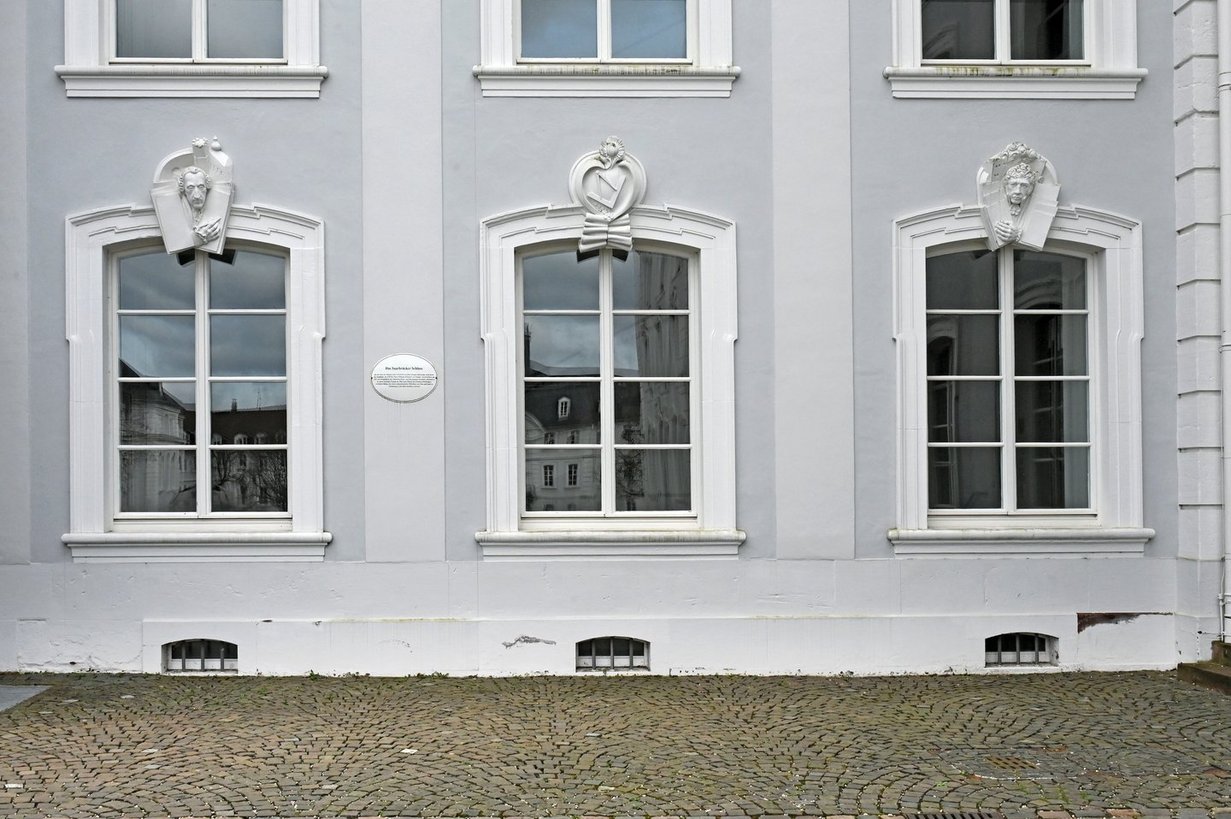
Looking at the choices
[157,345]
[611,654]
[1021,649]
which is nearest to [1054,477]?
[1021,649]

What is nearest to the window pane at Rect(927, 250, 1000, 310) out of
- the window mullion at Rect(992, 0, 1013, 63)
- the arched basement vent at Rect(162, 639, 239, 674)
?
the window mullion at Rect(992, 0, 1013, 63)

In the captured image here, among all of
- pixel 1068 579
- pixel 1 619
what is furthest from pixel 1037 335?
pixel 1 619

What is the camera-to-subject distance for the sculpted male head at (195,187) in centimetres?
857

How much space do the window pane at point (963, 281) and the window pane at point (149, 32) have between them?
616cm

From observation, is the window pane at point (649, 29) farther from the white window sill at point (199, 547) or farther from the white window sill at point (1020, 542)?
the white window sill at point (199, 547)

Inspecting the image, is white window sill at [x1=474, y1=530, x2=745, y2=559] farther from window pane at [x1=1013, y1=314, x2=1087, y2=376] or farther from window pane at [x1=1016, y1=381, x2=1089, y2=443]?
window pane at [x1=1013, y1=314, x2=1087, y2=376]

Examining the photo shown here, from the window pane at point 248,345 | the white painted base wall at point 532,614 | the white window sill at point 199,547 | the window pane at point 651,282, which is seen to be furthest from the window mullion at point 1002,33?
the white window sill at point 199,547

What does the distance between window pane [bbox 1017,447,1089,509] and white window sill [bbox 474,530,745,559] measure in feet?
7.91

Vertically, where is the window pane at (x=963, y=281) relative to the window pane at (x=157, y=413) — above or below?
above

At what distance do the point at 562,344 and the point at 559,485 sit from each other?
111 cm

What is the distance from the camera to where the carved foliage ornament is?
868 cm

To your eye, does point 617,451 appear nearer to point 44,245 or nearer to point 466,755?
point 466,755

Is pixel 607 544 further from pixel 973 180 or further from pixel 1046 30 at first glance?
pixel 1046 30

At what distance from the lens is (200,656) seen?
8719mm
